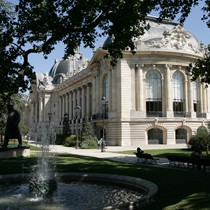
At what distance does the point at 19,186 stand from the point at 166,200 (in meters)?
6.71

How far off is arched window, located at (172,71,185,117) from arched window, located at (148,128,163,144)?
4622mm

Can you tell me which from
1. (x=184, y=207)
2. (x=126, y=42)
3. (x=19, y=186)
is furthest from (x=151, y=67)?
(x=184, y=207)

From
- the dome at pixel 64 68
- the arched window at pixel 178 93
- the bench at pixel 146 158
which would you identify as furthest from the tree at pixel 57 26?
the dome at pixel 64 68

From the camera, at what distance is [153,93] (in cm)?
4988

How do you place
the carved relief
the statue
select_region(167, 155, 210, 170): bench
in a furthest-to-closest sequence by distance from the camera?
the carved relief, the statue, select_region(167, 155, 210, 170): bench

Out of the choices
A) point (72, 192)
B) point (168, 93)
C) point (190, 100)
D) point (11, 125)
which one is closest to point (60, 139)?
point (168, 93)

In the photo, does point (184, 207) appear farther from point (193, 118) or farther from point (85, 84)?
point (85, 84)

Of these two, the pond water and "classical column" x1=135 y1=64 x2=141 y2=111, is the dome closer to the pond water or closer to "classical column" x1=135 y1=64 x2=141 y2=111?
"classical column" x1=135 y1=64 x2=141 y2=111

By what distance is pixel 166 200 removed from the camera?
1022 cm

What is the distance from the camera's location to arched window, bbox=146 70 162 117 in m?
49.7

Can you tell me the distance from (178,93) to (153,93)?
4377mm

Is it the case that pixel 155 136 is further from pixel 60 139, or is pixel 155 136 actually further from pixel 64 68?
pixel 64 68

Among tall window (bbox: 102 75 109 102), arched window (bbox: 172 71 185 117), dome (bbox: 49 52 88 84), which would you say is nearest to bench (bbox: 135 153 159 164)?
arched window (bbox: 172 71 185 117)

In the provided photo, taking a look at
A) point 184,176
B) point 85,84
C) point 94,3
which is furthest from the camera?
point 85,84
